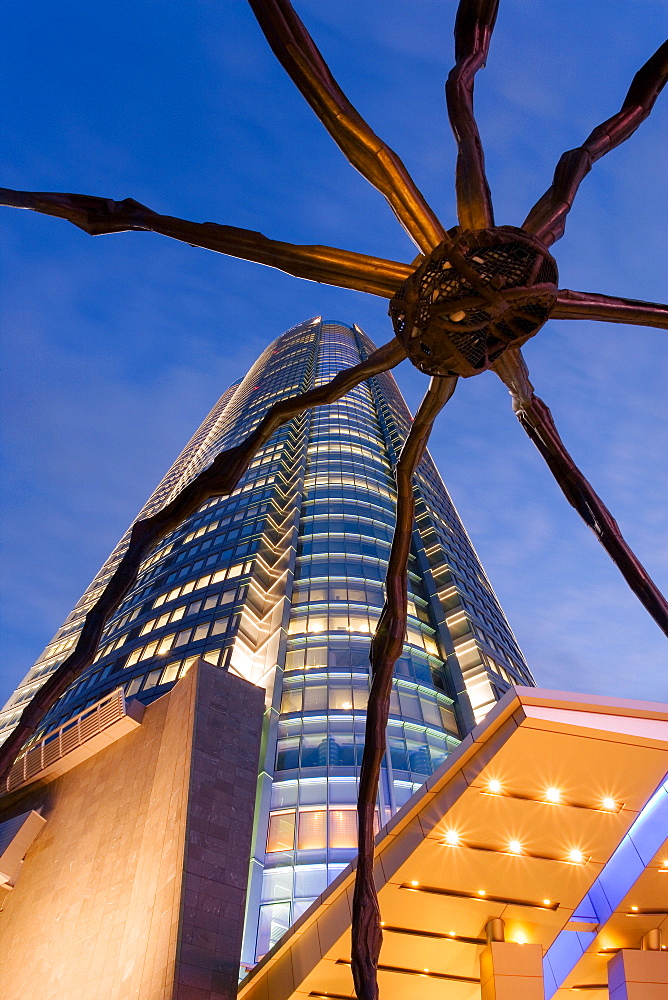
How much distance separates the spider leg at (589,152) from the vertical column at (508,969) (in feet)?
29.3

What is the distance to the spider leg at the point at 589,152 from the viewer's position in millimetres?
6309

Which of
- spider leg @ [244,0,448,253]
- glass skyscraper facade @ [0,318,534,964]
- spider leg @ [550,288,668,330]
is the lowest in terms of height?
spider leg @ [550,288,668,330]

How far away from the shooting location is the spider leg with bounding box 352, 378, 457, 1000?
5.99 metres

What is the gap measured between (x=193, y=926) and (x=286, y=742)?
636 inches

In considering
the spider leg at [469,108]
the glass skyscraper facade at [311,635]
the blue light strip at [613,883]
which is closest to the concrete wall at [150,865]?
the blue light strip at [613,883]

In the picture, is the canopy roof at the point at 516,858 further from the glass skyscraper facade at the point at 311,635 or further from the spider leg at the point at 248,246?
the glass skyscraper facade at the point at 311,635

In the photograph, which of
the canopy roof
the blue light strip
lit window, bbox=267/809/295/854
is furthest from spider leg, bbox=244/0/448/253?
lit window, bbox=267/809/295/854

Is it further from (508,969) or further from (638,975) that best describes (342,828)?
Answer: (638,975)

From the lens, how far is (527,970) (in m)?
9.73

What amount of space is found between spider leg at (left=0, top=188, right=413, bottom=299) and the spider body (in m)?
0.60

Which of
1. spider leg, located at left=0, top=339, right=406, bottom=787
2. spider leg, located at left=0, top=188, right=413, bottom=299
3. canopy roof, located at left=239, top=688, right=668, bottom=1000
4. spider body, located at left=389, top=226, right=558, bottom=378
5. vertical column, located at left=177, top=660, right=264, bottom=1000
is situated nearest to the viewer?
spider leg, located at left=0, top=339, right=406, bottom=787

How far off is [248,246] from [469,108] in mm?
2298

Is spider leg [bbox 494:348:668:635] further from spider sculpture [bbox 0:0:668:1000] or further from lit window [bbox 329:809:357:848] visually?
lit window [bbox 329:809:357:848]

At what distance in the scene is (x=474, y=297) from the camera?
5.43 metres
